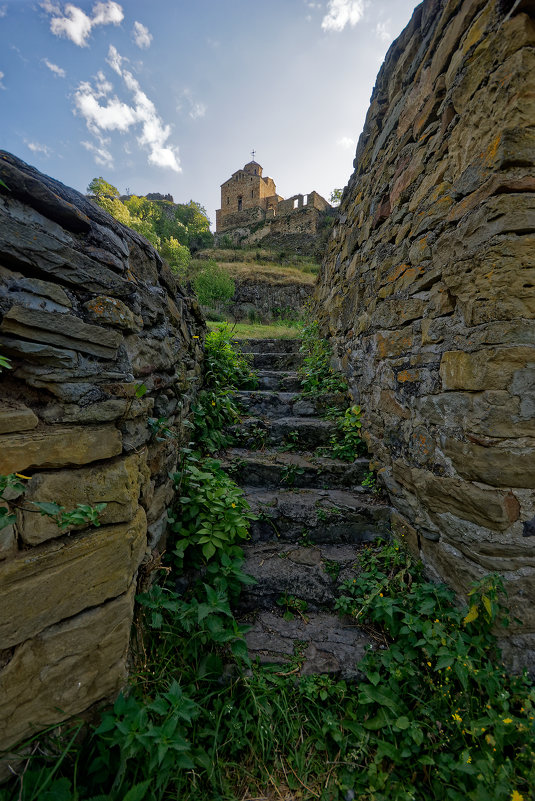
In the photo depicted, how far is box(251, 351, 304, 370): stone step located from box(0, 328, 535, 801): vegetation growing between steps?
361cm

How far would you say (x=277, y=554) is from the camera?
2268 mm

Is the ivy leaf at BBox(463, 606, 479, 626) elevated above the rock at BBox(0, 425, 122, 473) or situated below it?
below

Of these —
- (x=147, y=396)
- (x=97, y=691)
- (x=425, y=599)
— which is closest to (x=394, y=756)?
(x=425, y=599)

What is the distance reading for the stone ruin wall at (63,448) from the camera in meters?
1.14

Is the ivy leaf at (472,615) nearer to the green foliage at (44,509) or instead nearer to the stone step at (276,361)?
the green foliage at (44,509)

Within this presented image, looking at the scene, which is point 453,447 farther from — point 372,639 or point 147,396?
point 147,396

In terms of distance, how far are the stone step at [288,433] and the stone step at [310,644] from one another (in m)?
1.63

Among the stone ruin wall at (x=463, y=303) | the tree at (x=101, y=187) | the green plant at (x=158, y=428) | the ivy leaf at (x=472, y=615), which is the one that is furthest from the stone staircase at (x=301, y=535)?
the tree at (x=101, y=187)

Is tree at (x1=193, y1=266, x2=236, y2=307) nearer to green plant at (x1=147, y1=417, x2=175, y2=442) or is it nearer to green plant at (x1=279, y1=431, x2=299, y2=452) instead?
green plant at (x1=279, y1=431, x2=299, y2=452)

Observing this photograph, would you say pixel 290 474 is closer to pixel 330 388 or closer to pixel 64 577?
pixel 330 388

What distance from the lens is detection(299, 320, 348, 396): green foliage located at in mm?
3826

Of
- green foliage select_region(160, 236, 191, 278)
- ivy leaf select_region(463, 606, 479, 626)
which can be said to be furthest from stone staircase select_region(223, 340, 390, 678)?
green foliage select_region(160, 236, 191, 278)

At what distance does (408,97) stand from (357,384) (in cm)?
240

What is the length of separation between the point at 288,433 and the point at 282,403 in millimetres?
684
